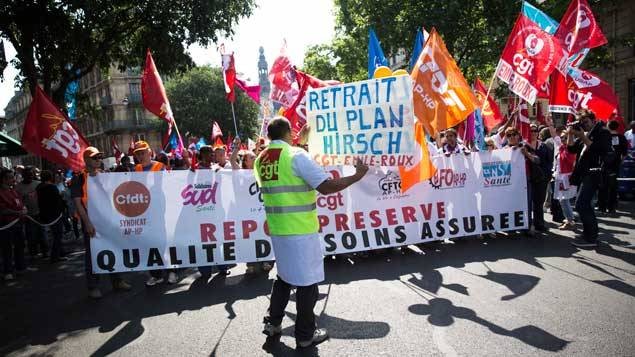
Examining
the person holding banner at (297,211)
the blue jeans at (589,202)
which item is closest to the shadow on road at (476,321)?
the person holding banner at (297,211)

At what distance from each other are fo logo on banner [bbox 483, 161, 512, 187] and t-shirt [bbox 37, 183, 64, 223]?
27.4 feet

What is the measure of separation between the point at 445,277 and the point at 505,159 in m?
3.05

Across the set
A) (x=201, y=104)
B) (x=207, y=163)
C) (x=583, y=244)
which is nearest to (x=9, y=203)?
(x=207, y=163)

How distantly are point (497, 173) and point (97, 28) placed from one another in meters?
12.8

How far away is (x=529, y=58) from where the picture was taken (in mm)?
7160

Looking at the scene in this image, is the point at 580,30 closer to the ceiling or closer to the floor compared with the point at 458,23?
closer to the floor

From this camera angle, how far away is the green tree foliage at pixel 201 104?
47.3 m

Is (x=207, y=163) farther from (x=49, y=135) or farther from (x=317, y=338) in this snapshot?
(x=317, y=338)

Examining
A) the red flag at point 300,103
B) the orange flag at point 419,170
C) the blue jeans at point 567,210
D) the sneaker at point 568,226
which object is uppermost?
the red flag at point 300,103

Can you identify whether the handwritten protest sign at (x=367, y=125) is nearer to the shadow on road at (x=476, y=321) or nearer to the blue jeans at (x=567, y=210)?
the shadow on road at (x=476, y=321)

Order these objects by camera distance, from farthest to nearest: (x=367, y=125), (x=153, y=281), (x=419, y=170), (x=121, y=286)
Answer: (x=153, y=281)
(x=121, y=286)
(x=419, y=170)
(x=367, y=125)

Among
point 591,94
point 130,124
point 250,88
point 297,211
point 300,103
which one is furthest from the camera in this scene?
point 130,124

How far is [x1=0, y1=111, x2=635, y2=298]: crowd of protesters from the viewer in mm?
6180

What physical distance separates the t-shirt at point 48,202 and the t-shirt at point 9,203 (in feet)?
3.20
